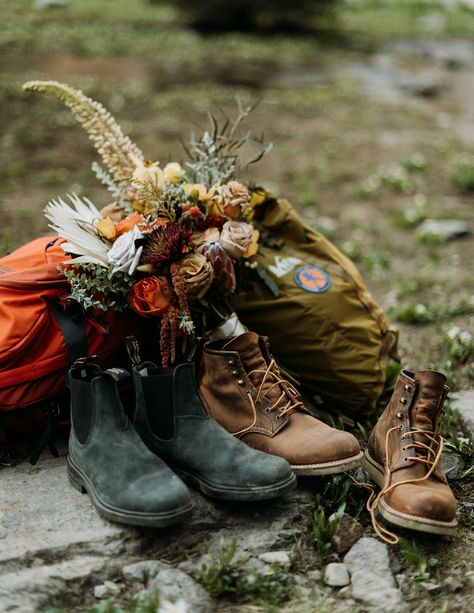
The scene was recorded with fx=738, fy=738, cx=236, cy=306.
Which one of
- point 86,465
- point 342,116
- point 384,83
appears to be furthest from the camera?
point 384,83

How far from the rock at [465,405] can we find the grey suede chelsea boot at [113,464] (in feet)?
4.66

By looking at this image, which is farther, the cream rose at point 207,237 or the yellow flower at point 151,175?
the yellow flower at point 151,175

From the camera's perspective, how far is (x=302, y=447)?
2492 mm

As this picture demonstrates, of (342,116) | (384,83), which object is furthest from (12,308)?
(384,83)

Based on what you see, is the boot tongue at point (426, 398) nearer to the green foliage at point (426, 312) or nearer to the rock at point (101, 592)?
the rock at point (101, 592)

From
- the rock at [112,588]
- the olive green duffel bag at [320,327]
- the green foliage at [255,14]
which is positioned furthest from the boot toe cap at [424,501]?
the green foliage at [255,14]

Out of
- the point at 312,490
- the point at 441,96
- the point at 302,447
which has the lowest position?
the point at 441,96

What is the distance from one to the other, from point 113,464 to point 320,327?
116cm

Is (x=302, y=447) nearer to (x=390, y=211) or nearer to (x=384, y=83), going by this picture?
(x=390, y=211)

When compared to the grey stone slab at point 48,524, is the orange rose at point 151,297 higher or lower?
higher

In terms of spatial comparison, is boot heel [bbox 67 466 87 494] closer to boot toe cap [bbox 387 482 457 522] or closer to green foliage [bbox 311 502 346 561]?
green foliage [bbox 311 502 346 561]

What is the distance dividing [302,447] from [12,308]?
1120mm

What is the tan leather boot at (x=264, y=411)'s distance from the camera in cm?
247

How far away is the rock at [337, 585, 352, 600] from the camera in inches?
87.7
